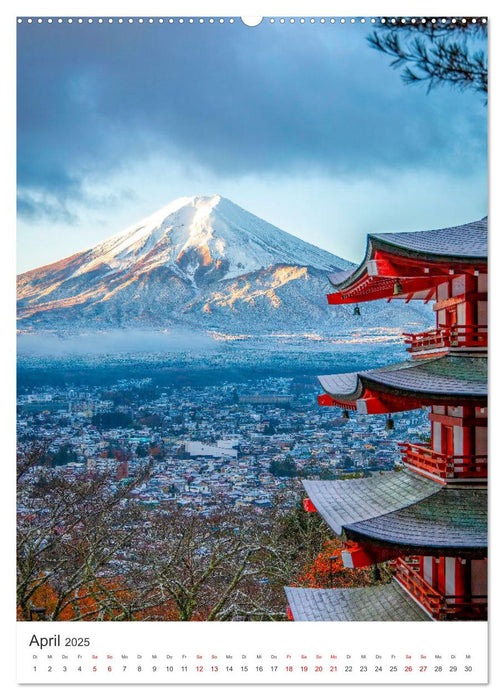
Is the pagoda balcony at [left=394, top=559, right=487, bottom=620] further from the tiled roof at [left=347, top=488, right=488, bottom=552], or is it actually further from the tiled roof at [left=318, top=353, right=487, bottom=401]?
the tiled roof at [left=318, top=353, right=487, bottom=401]

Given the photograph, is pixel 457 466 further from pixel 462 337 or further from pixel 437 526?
pixel 462 337

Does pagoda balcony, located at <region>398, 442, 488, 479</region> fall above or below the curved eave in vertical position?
above

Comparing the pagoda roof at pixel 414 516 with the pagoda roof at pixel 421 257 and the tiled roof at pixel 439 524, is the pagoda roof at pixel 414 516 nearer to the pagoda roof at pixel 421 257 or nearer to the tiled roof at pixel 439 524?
the tiled roof at pixel 439 524

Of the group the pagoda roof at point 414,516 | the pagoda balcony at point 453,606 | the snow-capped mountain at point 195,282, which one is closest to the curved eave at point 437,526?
the pagoda roof at point 414,516

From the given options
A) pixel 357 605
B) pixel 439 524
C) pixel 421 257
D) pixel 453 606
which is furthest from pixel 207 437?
pixel 421 257

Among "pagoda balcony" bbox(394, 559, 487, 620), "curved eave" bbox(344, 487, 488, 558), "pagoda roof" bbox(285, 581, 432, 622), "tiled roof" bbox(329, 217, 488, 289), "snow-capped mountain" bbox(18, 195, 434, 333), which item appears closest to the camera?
"curved eave" bbox(344, 487, 488, 558)

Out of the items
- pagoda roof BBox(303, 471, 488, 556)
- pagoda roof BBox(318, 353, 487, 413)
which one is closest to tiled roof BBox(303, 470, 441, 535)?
pagoda roof BBox(303, 471, 488, 556)

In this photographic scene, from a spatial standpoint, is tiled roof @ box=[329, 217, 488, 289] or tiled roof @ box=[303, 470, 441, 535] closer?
tiled roof @ box=[329, 217, 488, 289]
